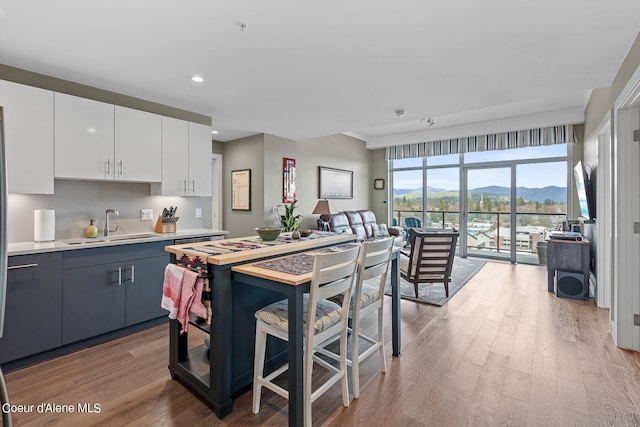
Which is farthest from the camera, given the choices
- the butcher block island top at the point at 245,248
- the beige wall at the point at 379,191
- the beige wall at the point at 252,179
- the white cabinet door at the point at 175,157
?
the beige wall at the point at 379,191

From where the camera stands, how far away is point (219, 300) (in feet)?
5.86

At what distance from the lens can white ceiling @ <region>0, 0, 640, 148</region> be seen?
5.97 ft

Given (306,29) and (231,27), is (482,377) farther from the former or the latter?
(231,27)

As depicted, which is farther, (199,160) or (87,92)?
(199,160)

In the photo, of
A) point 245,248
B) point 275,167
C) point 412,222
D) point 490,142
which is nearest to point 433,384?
point 245,248

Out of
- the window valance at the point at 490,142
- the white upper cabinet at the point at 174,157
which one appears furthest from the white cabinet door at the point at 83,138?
the window valance at the point at 490,142

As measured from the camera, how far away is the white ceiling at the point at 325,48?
5.97 feet

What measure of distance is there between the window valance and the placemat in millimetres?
5628

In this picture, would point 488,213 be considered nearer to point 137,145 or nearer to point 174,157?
point 174,157

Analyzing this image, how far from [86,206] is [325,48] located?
2.78 meters

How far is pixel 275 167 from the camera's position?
17.8 ft

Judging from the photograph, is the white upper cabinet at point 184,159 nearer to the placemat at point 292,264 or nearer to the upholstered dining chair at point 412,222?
the placemat at point 292,264

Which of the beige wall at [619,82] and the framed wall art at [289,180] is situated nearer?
the beige wall at [619,82]

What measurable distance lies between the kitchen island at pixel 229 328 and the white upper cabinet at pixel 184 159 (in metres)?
1.51
